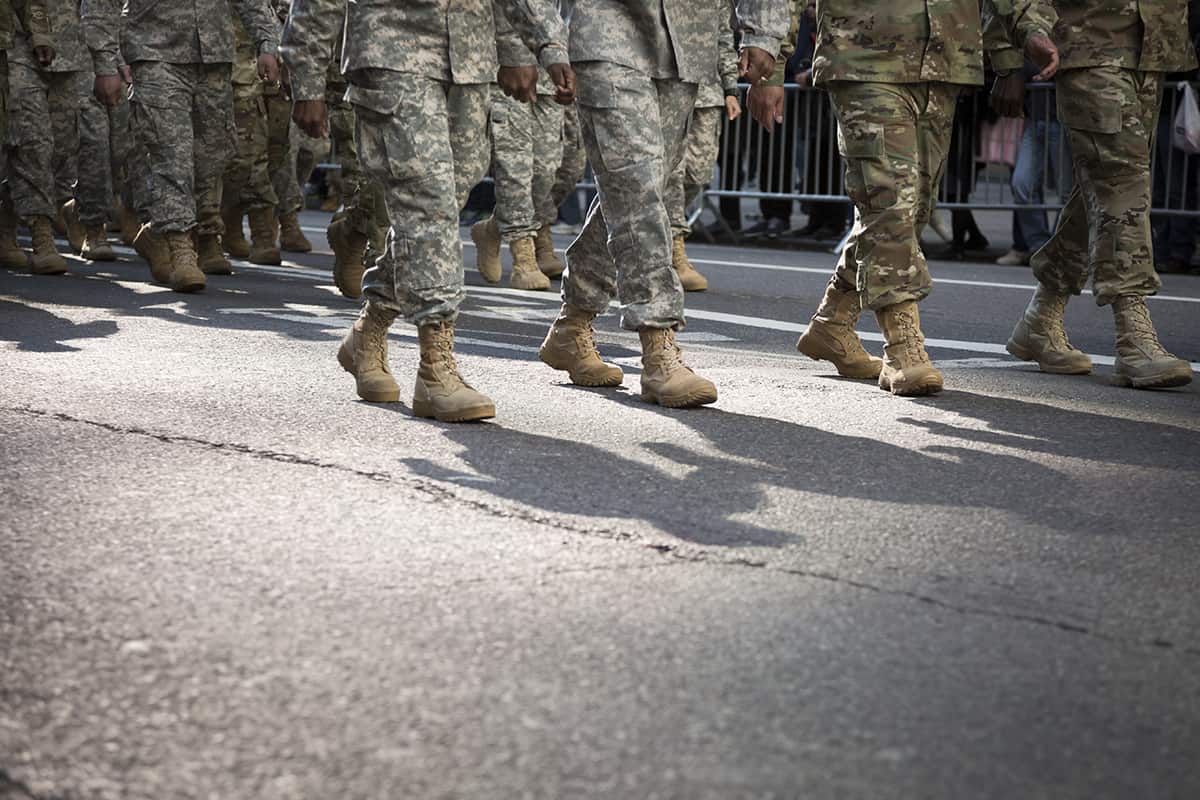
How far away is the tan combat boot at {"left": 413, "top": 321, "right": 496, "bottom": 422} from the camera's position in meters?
5.27

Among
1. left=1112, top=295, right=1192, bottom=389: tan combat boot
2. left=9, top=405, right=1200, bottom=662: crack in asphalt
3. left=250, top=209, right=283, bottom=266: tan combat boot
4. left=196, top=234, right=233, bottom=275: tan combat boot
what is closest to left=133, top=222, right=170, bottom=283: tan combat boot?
left=196, top=234, right=233, bottom=275: tan combat boot

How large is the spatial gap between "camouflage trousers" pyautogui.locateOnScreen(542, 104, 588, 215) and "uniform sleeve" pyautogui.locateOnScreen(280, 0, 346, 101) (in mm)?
4749

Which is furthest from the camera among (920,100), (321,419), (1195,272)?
(1195,272)

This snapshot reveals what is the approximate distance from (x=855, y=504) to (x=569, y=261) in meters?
2.13

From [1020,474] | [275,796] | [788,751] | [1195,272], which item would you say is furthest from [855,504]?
[1195,272]

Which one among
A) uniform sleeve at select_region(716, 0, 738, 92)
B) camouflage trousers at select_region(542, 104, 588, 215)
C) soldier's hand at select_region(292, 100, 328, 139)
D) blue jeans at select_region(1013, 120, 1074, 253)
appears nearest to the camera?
soldier's hand at select_region(292, 100, 328, 139)

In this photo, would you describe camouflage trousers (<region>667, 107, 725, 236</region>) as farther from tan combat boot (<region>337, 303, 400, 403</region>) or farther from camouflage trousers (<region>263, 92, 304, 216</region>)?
tan combat boot (<region>337, 303, 400, 403</region>)

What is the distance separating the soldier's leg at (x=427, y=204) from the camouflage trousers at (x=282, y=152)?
6.30 meters

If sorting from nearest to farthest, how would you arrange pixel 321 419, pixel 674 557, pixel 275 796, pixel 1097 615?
pixel 275 796 → pixel 1097 615 → pixel 674 557 → pixel 321 419

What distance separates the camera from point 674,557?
3604 mm

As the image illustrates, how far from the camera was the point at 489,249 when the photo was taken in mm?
10203

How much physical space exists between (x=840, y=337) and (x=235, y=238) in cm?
640

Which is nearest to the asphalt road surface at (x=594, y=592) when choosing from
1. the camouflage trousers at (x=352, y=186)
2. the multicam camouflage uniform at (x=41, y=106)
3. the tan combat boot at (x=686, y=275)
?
the camouflage trousers at (x=352, y=186)

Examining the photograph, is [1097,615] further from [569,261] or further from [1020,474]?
[569,261]
